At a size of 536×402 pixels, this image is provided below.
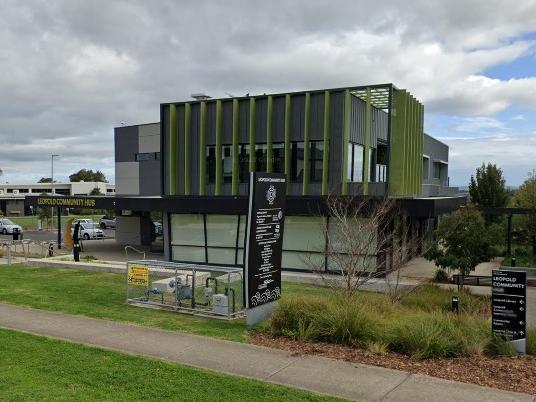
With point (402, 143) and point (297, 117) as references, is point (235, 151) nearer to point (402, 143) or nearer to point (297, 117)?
point (297, 117)

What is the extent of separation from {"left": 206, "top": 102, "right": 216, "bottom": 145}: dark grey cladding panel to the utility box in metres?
14.5

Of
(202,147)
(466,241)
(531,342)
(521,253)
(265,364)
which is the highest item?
(202,147)

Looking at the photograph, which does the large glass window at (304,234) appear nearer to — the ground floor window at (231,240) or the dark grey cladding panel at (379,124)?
the ground floor window at (231,240)

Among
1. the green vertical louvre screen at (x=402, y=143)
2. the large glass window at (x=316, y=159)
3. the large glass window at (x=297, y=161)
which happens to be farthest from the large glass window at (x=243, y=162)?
the green vertical louvre screen at (x=402, y=143)

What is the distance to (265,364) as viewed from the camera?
791 cm

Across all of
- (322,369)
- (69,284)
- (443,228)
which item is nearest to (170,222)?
(69,284)

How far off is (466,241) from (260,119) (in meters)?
10.6

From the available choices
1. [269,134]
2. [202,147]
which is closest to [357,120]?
[269,134]

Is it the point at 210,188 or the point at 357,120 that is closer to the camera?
the point at 357,120

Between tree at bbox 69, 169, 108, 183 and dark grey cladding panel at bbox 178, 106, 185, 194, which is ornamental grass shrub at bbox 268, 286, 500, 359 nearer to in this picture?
dark grey cladding panel at bbox 178, 106, 185, 194

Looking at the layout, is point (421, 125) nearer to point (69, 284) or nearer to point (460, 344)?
point (69, 284)

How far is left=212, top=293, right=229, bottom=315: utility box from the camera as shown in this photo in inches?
461

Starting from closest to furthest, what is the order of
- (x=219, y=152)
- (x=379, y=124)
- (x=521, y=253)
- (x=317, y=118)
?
(x=317, y=118) < (x=219, y=152) < (x=379, y=124) < (x=521, y=253)

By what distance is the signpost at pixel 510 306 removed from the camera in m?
8.53
